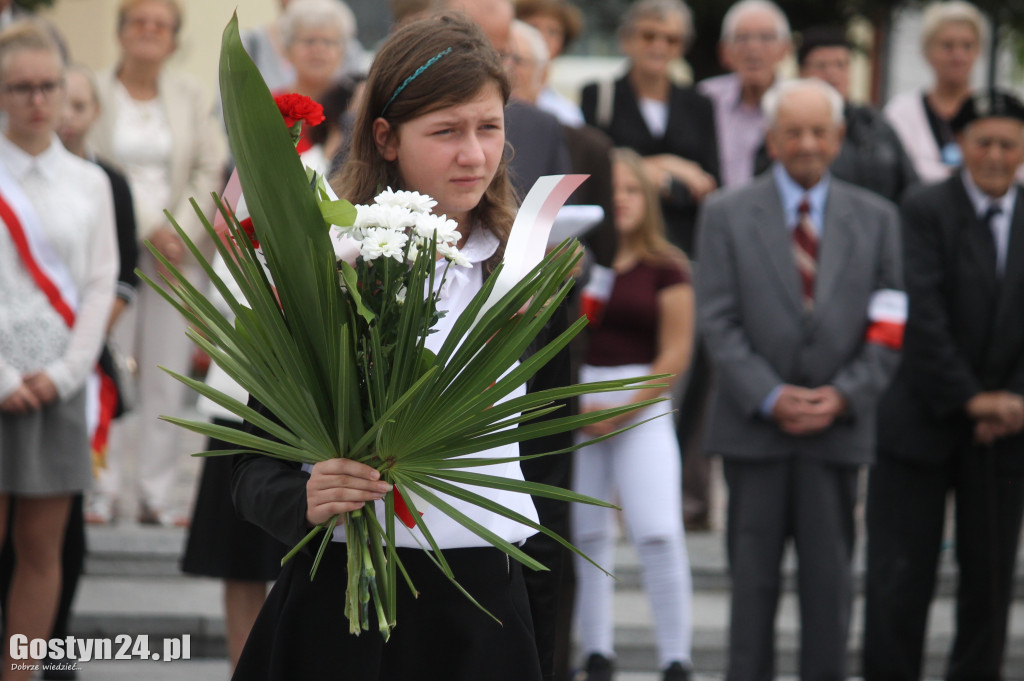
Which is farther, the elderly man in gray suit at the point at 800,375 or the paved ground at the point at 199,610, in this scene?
the paved ground at the point at 199,610

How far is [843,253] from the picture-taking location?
529 centimetres

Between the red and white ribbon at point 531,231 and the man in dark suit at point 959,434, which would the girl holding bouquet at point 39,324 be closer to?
the red and white ribbon at point 531,231

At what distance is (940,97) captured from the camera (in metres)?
7.68

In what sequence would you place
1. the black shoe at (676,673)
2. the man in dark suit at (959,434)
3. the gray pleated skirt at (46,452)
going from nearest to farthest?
the gray pleated skirt at (46,452)
the black shoe at (676,673)
the man in dark suit at (959,434)

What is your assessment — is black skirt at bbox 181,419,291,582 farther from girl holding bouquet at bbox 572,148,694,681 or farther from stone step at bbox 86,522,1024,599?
stone step at bbox 86,522,1024,599

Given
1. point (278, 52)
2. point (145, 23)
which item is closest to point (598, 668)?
point (278, 52)

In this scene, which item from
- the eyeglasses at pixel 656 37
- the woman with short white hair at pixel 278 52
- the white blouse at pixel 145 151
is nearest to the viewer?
the woman with short white hair at pixel 278 52

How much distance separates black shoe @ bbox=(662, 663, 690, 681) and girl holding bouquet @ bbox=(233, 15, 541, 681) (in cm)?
306

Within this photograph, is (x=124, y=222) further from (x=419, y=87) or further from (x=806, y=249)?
(x=419, y=87)


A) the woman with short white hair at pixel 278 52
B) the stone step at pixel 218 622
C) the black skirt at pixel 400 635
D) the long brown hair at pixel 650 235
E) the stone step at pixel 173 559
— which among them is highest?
the woman with short white hair at pixel 278 52

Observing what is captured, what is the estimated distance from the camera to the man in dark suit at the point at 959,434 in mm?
5605

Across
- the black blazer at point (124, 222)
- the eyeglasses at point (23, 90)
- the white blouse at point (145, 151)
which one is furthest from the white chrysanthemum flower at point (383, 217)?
the white blouse at point (145, 151)

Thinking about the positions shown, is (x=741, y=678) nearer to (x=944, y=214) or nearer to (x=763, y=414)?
(x=763, y=414)

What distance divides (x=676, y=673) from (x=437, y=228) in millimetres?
3589
